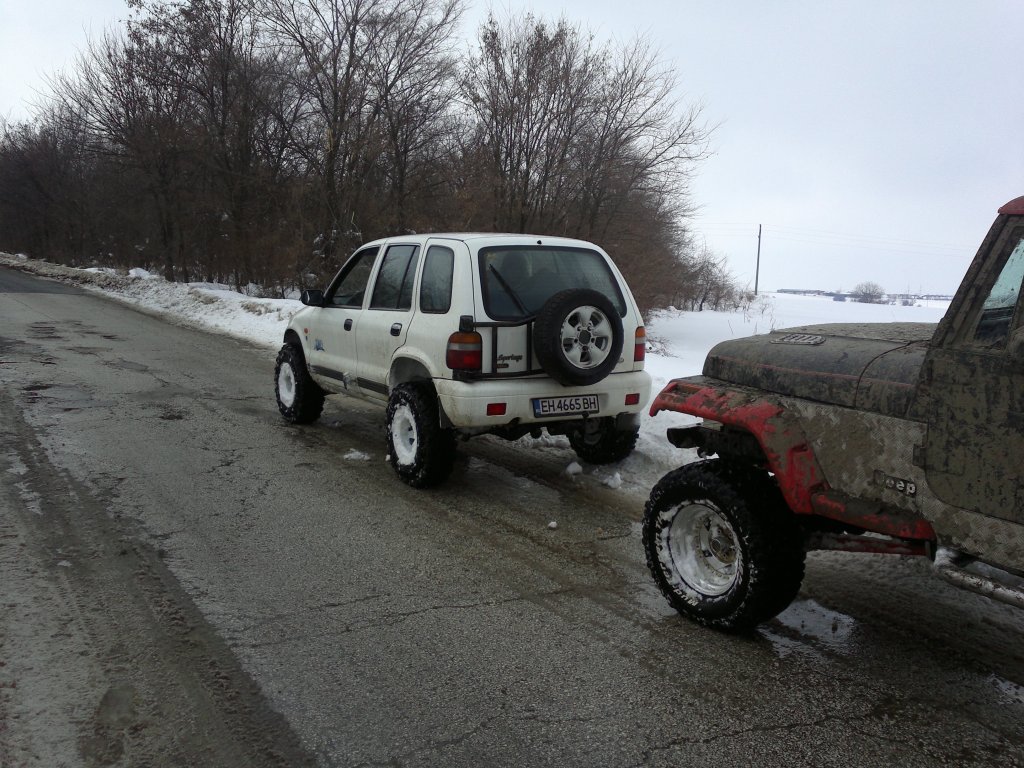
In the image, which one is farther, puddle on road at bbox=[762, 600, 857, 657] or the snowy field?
the snowy field

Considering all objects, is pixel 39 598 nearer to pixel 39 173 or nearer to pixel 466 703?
pixel 466 703

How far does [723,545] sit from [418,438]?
2.55m

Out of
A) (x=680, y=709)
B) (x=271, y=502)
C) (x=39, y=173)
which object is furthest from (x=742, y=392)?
(x=39, y=173)

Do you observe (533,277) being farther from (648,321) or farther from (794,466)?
(648,321)

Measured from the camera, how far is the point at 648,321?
24.3 meters

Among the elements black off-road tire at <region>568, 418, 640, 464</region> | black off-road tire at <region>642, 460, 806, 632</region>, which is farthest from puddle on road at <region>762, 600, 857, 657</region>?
black off-road tire at <region>568, 418, 640, 464</region>

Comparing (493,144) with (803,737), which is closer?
(803,737)

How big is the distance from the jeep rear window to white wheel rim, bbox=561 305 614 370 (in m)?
0.31

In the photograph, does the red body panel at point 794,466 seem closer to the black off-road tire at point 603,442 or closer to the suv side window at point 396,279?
the black off-road tire at point 603,442

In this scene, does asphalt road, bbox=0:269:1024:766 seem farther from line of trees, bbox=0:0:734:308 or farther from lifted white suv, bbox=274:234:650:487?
line of trees, bbox=0:0:734:308

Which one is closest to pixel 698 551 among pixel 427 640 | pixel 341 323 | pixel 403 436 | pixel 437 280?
pixel 427 640

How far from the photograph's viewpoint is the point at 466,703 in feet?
9.60

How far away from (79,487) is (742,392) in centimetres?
463

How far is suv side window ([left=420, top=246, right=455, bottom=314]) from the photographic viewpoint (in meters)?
5.39
